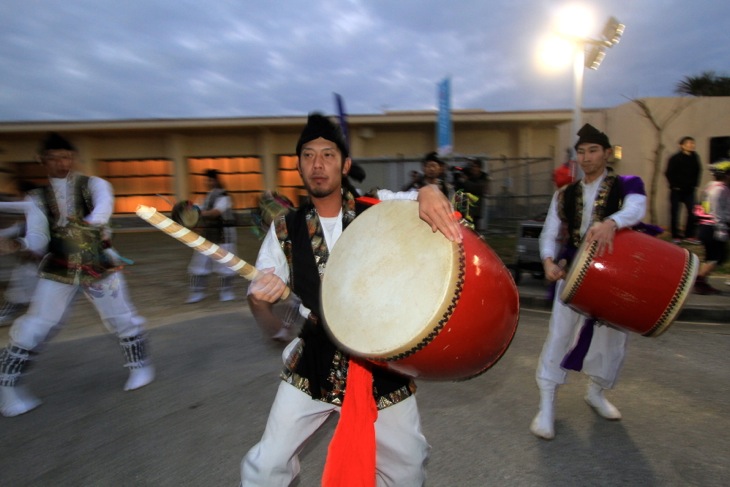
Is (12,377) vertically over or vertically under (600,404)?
over

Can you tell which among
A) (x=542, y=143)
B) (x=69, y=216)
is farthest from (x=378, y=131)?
(x=69, y=216)

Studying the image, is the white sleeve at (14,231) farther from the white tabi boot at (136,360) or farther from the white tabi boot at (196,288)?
the white tabi boot at (196,288)

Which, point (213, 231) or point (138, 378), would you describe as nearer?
point (138, 378)

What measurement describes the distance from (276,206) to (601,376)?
2.15 meters

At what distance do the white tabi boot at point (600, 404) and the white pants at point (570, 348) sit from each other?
0.54ft

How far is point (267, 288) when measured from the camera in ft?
5.06

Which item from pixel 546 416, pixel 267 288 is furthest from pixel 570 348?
pixel 267 288

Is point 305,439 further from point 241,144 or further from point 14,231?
point 241,144

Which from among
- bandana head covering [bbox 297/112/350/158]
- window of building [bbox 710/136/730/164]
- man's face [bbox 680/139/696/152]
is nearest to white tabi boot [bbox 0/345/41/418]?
bandana head covering [bbox 297/112/350/158]

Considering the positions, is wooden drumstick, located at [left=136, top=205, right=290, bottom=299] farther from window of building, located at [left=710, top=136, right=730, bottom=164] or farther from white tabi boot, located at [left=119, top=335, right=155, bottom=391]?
window of building, located at [left=710, top=136, right=730, bottom=164]

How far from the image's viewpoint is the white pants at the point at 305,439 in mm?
1579

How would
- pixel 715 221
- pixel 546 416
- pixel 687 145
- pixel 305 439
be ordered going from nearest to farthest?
pixel 305 439
pixel 546 416
pixel 715 221
pixel 687 145

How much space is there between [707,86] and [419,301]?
19.8 meters

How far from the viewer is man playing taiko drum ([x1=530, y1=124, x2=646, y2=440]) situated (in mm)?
2650
